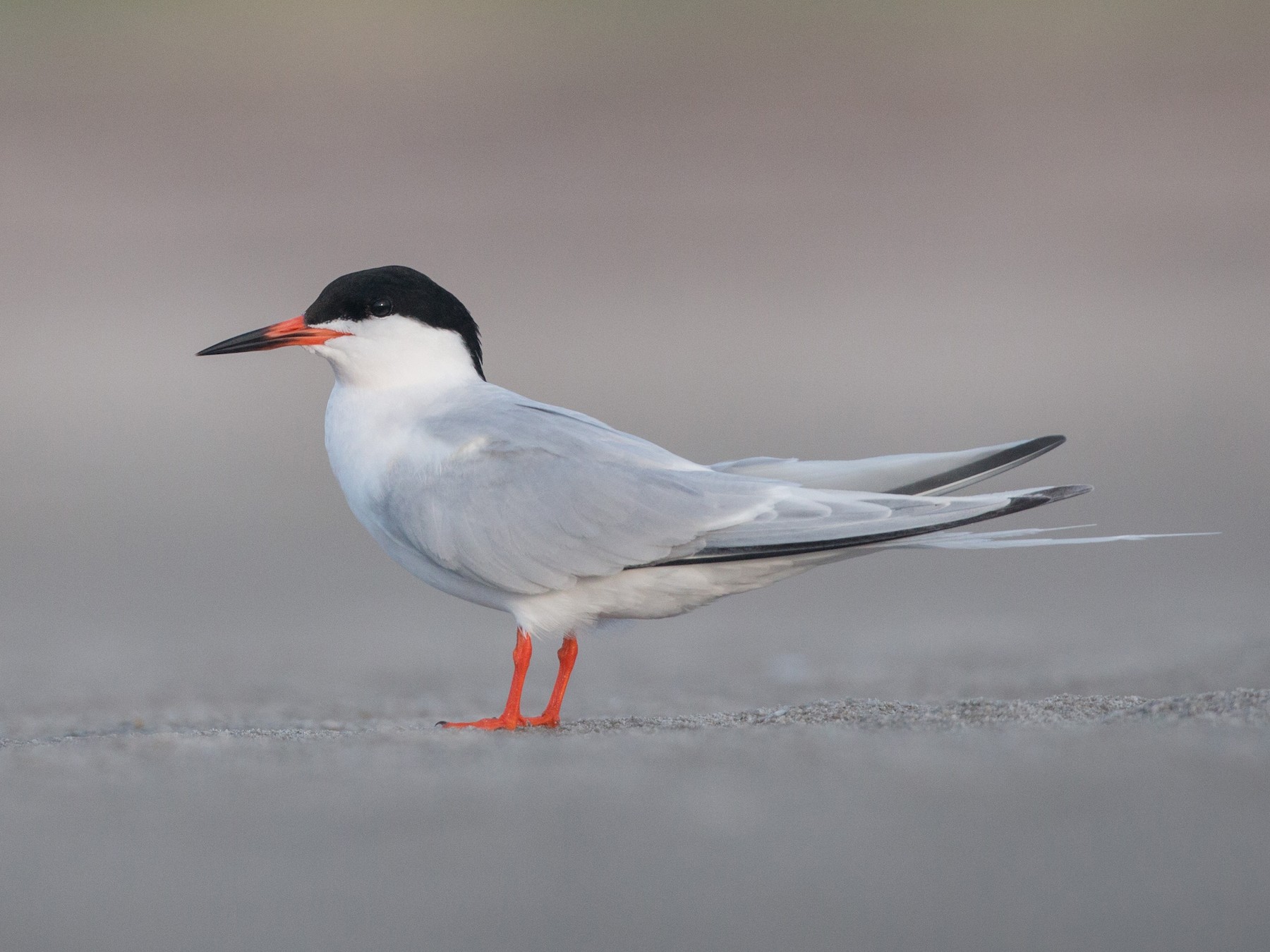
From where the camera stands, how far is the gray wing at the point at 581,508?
3.70 meters

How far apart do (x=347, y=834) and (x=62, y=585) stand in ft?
16.6

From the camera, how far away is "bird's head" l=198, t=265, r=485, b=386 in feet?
14.1

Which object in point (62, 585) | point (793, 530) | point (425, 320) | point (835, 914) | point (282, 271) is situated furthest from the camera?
point (282, 271)

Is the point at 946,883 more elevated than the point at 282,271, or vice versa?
the point at 282,271

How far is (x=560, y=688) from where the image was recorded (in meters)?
4.02

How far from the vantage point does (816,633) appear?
6.23m

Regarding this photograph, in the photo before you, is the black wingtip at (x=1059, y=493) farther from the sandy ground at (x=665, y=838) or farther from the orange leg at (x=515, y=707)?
the orange leg at (x=515, y=707)

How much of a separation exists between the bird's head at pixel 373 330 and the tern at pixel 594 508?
2.4 inches

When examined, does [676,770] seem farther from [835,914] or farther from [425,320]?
[425,320]

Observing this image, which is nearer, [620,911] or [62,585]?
[620,911]

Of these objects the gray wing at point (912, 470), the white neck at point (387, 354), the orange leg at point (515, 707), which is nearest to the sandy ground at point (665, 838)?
the orange leg at point (515, 707)

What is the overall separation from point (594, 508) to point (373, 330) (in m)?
0.88

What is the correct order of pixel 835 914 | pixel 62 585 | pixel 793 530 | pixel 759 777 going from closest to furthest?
1. pixel 835 914
2. pixel 759 777
3. pixel 793 530
4. pixel 62 585

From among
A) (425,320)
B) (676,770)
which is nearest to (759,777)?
(676,770)
